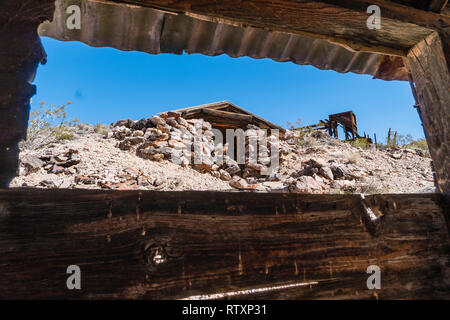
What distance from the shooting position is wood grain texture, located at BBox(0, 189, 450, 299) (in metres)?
0.91

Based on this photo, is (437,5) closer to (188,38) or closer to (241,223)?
(188,38)

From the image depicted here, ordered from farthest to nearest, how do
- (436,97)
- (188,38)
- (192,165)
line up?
1. (192,165)
2. (188,38)
3. (436,97)

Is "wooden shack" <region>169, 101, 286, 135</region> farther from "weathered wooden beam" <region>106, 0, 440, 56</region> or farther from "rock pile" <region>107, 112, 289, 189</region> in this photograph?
"weathered wooden beam" <region>106, 0, 440, 56</region>

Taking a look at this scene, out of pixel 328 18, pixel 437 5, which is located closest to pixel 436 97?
pixel 437 5

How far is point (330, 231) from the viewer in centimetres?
121

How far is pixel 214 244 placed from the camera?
1.07 metres

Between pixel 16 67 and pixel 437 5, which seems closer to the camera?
pixel 16 67

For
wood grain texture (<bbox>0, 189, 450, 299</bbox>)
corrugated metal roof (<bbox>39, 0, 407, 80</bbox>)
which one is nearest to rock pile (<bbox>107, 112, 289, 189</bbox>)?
corrugated metal roof (<bbox>39, 0, 407, 80</bbox>)

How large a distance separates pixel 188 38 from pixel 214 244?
1689 millimetres

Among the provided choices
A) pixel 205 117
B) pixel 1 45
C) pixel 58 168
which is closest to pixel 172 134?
pixel 205 117

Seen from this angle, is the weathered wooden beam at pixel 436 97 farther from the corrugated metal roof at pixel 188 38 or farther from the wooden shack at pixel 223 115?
the wooden shack at pixel 223 115

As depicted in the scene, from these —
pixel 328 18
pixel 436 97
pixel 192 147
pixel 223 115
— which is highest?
pixel 223 115

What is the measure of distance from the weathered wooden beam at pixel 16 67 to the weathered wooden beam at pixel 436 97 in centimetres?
202

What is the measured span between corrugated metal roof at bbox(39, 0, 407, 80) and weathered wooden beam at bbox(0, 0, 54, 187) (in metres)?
0.70
